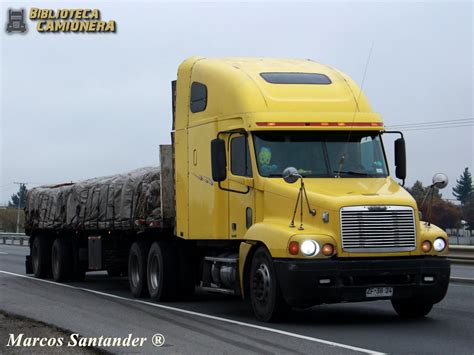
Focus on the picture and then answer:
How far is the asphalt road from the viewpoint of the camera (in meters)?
9.92

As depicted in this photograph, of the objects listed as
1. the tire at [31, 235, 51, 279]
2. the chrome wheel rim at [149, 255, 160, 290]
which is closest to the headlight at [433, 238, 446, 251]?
the chrome wheel rim at [149, 255, 160, 290]

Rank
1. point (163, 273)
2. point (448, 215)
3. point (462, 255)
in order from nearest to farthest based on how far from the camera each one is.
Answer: point (163, 273)
point (462, 255)
point (448, 215)

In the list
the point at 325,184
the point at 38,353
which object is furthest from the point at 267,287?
the point at 38,353

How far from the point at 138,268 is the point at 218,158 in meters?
5.06

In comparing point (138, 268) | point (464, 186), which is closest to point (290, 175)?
point (138, 268)

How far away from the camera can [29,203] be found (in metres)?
25.5

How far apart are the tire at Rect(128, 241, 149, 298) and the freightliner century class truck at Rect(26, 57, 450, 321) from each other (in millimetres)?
27

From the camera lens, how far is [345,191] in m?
A: 12.0

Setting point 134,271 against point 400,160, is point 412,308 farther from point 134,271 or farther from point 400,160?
point 134,271

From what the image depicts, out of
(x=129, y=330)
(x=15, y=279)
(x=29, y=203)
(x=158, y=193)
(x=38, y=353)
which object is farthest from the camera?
(x=29, y=203)

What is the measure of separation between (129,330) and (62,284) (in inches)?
404

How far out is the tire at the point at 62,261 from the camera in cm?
2203

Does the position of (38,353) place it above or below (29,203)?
below

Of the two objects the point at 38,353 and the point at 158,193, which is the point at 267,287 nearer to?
the point at 38,353
